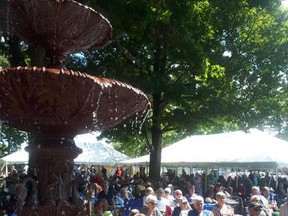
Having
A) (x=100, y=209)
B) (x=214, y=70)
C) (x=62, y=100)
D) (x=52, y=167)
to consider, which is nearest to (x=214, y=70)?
(x=214, y=70)

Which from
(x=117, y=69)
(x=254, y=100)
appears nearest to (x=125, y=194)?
(x=117, y=69)

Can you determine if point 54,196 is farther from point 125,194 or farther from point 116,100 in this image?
point 125,194

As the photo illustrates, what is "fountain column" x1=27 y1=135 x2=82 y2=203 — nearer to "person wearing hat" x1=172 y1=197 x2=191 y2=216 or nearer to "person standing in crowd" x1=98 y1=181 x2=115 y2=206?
"person wearing hat" x1=172 y1=197 x2=191 y2=216

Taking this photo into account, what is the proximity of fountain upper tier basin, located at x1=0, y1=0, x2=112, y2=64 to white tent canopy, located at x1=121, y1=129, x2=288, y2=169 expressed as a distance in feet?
41.1

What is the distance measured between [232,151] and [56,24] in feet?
50.3

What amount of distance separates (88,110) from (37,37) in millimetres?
1357

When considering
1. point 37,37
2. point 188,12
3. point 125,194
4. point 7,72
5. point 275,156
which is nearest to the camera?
point 7,72

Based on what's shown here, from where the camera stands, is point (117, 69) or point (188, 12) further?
point (117, 69)

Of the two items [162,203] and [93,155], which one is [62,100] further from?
[93,155]

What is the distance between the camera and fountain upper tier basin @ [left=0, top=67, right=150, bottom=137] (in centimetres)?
498

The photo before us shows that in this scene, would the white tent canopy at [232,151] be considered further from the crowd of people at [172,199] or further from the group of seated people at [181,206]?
the group of seated people at [181,206]

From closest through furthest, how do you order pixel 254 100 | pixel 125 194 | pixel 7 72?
pixel 7 72
pixel 125 194
pixel 254 100

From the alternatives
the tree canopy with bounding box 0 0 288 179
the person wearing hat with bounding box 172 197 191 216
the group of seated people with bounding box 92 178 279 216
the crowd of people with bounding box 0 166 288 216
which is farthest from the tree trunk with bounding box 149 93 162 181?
the person wearing hat with bounding box 172 197 191 216

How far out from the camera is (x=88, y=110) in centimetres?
557
